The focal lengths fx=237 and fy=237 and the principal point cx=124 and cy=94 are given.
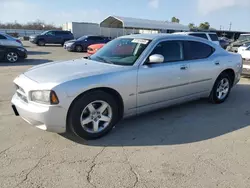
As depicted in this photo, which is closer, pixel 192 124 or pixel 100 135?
pixel 100 135

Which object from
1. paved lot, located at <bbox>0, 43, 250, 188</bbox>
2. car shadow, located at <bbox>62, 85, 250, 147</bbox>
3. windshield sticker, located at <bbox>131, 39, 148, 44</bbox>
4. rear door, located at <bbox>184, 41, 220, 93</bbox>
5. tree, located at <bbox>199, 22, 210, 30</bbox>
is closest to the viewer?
paved lot, located at <bbox>0, 43, 250, 188</bbox>

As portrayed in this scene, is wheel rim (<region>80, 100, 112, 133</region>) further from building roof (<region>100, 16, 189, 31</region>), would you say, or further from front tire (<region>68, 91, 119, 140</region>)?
Result: building roof (<region>100, 16, 189, 31</region>)

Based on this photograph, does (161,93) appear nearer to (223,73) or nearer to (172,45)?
(172,45)

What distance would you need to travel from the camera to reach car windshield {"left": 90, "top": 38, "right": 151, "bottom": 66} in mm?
4027

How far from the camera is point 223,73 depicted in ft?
17.8

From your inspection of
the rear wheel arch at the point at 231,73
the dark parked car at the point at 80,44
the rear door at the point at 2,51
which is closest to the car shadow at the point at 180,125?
the rear wheel arch at the point at 231,73

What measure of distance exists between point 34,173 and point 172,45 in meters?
3.19

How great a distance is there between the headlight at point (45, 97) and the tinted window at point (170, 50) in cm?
186

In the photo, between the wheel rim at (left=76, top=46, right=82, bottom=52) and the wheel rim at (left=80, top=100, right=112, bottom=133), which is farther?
the wheel rim at (left=76, top=46, right=82, bottom=52)

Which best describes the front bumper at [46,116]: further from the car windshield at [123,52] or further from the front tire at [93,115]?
the car windshield at [123,52]

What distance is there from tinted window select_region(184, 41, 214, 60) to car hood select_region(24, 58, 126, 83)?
1.64 meters

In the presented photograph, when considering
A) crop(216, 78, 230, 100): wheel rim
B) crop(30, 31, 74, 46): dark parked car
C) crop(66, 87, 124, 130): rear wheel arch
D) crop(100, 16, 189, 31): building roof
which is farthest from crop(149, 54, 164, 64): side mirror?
crop(100, 16, 189, 31): building roof

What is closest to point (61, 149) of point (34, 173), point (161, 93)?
point (34, 173)

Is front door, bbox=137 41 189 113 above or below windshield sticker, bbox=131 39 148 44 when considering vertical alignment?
below
